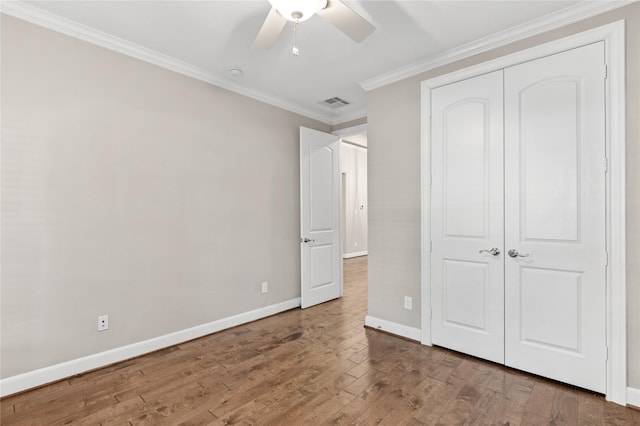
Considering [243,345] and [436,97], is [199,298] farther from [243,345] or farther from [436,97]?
[436,97]

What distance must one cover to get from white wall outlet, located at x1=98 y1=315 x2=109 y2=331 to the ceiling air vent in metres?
3.31

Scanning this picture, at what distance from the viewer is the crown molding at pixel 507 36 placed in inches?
84.8

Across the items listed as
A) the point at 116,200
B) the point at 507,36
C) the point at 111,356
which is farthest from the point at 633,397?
the point at 116,200

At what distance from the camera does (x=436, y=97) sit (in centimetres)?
294

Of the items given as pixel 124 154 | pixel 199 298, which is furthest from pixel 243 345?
pixel 124 154

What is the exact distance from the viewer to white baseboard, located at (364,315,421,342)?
309 centimetres

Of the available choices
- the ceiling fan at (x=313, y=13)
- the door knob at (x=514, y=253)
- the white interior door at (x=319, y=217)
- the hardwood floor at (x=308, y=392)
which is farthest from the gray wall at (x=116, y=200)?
the door knob at (x=514, y=253)

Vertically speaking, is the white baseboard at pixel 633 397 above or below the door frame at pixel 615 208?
below

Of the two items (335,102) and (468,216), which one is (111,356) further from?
(335,102)

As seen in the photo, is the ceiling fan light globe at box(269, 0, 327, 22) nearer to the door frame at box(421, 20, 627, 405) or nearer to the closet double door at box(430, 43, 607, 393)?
the closet double door at box(430, 43, 607, 393)

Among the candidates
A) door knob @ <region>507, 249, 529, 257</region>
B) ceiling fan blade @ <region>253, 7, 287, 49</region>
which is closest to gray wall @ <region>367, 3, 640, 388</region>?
door knob @ <region>507, 249, 529, 257</region>

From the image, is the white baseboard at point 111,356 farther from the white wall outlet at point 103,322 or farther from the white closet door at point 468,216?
the white closet door at point 468,216

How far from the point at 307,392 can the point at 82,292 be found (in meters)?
1.93

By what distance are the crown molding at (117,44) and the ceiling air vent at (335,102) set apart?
60 cm
